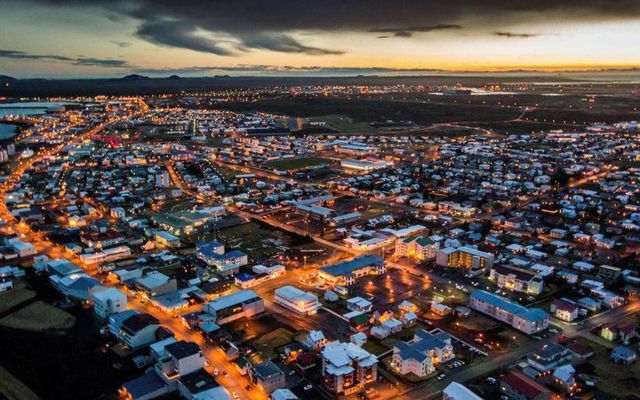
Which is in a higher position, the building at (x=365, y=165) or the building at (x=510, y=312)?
the building at (x=365, y=165)

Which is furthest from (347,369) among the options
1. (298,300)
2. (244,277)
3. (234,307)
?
(244,277)

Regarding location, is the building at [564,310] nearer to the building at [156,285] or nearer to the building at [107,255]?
the building at [156,285]

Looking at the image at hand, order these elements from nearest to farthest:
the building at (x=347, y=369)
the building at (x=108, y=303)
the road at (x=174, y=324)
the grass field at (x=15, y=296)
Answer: the building at (x=347, y=369) < the road at (x=174, y=324) < the building at (x=108, y=303) < the grass field at (x=15, y=296)

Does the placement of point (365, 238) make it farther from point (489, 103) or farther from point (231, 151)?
point (489, 103)

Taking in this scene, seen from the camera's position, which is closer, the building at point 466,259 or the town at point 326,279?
the town at point 326,279

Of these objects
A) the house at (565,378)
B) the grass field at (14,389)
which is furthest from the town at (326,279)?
the grass field at (14,389)

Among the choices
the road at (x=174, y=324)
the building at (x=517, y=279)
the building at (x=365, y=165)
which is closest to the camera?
the road at (x=174, y=324)
